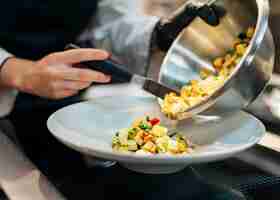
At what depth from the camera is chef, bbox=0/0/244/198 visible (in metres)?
0.66

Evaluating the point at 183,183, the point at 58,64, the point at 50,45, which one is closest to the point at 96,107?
the point at 58,64

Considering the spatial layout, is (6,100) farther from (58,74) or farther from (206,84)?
(206,84)

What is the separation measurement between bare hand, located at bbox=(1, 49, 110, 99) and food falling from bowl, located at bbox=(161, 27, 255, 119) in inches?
3.9

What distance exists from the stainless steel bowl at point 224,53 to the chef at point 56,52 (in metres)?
0.04

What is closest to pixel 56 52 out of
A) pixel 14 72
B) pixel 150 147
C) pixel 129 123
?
pixel 14 72

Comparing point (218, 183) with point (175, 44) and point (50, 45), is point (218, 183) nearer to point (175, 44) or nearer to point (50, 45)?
point (175, 44)

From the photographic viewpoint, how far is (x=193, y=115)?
646 millimetres

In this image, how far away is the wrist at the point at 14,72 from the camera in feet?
2.38

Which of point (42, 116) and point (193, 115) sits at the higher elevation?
point (193, 115)

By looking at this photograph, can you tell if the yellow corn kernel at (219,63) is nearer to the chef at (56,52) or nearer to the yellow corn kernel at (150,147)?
the chef at (56,52)

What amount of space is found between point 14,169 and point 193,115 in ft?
0.84

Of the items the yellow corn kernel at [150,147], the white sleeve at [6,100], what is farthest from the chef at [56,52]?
the yellow corn kernel at [150,147]

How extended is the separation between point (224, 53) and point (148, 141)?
0.24 m

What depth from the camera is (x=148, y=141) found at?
584mm
